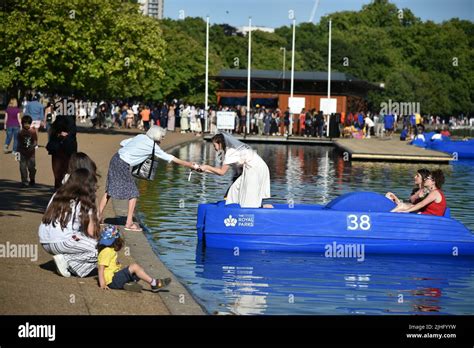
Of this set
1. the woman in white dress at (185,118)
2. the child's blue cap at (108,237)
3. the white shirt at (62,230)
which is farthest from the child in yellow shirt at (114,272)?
the woman in white dress at (185,118)

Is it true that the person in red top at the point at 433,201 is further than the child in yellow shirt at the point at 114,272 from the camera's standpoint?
Yes

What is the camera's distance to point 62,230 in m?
12.7

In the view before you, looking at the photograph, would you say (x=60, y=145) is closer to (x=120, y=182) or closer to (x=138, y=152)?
(x=120, y=182)

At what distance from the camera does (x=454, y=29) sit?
150m

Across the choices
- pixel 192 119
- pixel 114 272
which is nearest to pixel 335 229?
pixel 114 272

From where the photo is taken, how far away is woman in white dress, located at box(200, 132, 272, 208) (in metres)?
17.0

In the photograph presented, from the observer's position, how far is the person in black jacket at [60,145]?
66.9ft

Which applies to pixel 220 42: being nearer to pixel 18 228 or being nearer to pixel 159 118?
pixel 159 118

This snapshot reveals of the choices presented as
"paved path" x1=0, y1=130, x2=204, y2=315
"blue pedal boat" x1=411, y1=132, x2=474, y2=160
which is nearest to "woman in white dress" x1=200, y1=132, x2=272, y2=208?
"paved path" x1=0, y1=130, x2=204, y2=315

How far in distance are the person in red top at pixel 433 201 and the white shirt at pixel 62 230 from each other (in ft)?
21.0

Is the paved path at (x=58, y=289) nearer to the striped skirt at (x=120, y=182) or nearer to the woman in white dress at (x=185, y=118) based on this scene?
the striped skirt at (x=120, y=182)

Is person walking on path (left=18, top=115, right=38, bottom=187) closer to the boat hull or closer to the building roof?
the boat hull

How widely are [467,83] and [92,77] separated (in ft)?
320
